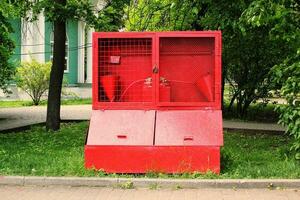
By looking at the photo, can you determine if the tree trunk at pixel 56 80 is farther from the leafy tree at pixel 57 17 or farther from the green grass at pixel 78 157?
the green grass at pixel 78 157

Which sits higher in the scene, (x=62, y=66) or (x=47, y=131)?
(x=62, y=66)

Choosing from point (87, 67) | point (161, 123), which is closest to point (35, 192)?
point (161, 123)

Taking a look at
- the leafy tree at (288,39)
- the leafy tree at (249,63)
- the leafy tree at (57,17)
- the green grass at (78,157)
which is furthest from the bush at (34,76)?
the leafy tree at (288,39)

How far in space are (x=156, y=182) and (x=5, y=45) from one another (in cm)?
1084

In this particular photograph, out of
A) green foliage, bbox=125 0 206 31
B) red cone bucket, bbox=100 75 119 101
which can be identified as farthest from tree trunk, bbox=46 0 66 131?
red cone bucket, bbox=100 75 119 101

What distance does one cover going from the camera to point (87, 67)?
38.8 metres

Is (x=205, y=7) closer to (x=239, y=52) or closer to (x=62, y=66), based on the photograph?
(x=62, y=66)

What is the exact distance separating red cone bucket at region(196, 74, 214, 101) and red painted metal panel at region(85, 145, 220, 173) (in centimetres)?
98

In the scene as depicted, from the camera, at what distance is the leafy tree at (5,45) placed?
450 inches

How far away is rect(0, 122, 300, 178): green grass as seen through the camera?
890 cm

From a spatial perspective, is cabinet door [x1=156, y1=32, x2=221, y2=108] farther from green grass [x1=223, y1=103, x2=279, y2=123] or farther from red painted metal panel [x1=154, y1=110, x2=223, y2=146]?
green grass [x1=223, y1=103, x2=279, y2=123]

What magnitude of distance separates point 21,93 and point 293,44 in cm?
2574

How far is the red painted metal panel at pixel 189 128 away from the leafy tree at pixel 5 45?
419 cm

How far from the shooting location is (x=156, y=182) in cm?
841
